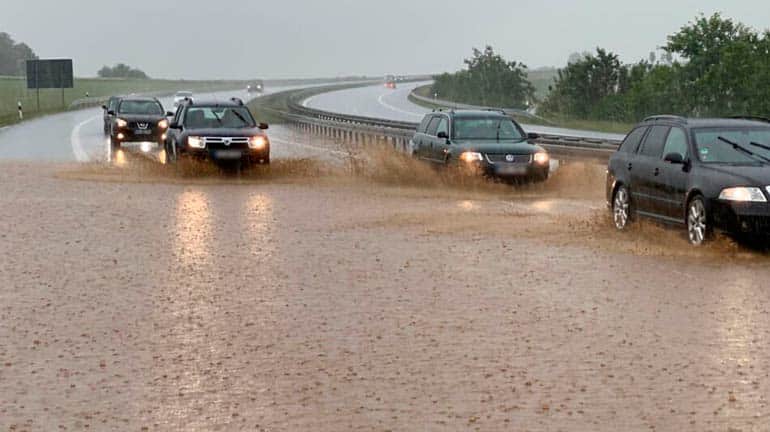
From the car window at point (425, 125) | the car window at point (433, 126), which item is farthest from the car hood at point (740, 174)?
the car window at point (425, 125)

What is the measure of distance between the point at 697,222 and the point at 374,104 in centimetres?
9653

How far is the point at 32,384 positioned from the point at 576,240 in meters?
9.04

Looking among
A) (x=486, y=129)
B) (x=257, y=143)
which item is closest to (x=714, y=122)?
(x=486, y=129)

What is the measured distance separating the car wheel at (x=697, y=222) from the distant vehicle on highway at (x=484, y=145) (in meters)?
8.48

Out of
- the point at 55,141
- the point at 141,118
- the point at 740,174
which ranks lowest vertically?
the point at 55,141

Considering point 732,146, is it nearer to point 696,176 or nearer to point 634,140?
point 696,176

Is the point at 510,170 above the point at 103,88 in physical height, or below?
above

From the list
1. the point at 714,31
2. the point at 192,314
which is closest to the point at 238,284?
the point at 192,314

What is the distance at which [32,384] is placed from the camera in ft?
27.0

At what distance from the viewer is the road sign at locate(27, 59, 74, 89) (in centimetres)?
9656

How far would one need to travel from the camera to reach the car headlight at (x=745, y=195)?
1418 centimetres

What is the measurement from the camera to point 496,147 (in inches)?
930

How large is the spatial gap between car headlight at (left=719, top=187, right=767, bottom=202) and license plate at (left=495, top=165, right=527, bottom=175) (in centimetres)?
924

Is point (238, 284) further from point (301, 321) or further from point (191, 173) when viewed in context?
point (191, 173)
